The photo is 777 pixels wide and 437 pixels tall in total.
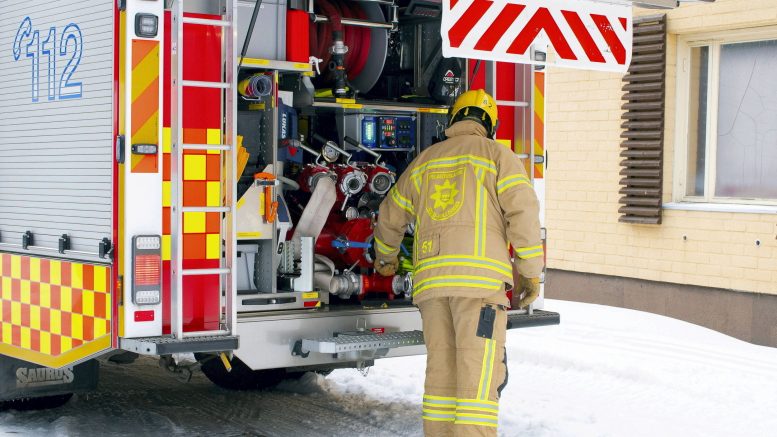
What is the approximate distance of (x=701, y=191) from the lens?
426 inches

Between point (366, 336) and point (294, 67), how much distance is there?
1454 millimetres

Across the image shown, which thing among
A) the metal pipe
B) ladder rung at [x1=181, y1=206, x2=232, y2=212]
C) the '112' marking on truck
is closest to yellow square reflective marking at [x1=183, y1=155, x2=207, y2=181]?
ladder rung at [x1=181, y1=206, x2=232, y2=212]

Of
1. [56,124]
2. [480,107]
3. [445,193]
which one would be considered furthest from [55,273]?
[480,107]

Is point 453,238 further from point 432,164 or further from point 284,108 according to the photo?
point 284,108

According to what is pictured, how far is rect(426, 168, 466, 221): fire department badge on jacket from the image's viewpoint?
5.92 meters

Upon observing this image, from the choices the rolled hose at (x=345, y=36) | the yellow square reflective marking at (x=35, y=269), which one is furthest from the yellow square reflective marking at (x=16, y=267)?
the rolled hose at (x=345, y=36)

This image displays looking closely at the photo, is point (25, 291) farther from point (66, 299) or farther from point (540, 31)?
point (540, 31)

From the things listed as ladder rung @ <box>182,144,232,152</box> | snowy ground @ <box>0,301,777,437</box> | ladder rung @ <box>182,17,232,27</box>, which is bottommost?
snowy ground @ <box>0,301,777,437</box>

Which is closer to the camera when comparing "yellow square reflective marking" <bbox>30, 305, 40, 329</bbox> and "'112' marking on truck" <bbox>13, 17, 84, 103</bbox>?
"'112' marking on truck" <bbox>13, 17, 84, 103</bbox>

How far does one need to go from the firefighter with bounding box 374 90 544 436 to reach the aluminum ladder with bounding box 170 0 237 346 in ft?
3.26

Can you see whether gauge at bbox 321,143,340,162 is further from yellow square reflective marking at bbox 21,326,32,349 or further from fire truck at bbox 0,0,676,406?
yellow square reflective marking at bbox 21,326,32,349

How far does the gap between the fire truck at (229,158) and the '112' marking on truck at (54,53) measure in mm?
15

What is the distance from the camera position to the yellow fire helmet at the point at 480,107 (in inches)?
244

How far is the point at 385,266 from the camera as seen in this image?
6.60 m
